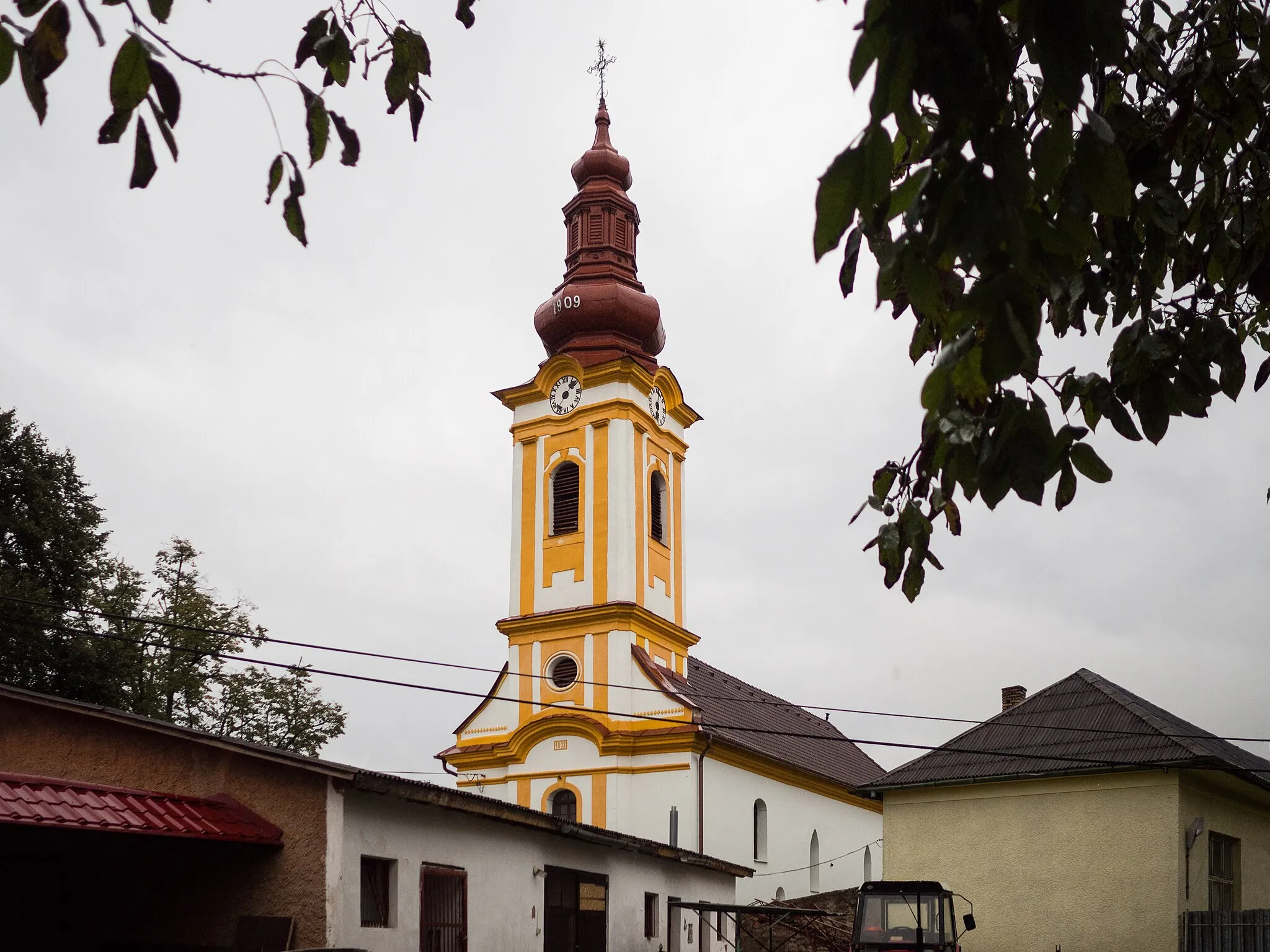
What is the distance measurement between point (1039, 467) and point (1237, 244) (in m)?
2.89

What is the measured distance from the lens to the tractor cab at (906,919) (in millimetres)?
18594

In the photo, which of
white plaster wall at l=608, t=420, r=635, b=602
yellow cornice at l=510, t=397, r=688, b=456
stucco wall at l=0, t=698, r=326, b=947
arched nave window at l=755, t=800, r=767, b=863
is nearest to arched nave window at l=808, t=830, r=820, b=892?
arched nave window at l=755, t=800, r=767, b=863

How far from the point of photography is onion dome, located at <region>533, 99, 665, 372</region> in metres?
38.3

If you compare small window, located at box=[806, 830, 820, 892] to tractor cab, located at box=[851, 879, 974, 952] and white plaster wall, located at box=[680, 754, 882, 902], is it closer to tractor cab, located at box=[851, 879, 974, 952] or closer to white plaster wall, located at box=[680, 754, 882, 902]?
white plaster wall, located at box=[680, 754, 882, 902]

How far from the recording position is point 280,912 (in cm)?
1567

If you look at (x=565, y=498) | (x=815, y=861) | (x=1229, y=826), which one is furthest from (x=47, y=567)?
(x=1229, y=826)

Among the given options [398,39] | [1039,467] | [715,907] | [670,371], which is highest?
[670,371]

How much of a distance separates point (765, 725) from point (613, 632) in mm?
8346

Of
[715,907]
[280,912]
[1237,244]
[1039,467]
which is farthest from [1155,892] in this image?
[1039,467]

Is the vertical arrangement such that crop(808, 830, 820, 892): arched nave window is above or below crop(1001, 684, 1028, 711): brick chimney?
below

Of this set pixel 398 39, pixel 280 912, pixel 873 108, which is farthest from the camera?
pixel 280 912

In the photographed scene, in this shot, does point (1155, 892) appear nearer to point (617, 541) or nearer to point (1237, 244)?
point (617, 541)

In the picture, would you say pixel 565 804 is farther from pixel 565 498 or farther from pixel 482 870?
pixel 482 870

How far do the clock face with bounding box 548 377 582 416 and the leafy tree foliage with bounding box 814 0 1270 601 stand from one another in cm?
3161
